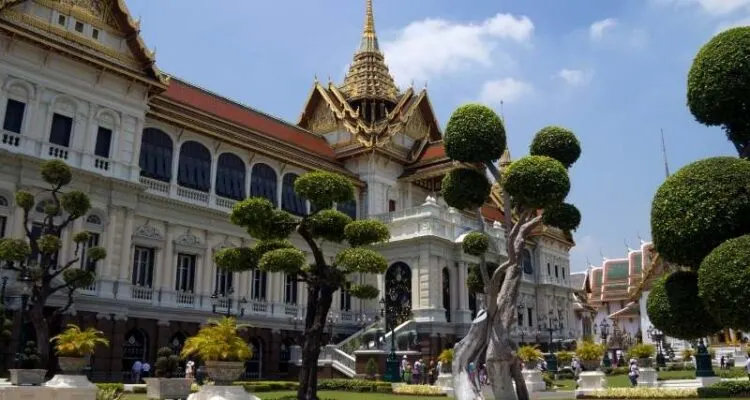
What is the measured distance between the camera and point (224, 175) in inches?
1244

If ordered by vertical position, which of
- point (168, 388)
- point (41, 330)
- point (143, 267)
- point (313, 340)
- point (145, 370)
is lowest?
point (168, 388)

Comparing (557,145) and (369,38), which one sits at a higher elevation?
(369,38)

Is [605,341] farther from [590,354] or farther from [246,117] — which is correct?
[246,117]

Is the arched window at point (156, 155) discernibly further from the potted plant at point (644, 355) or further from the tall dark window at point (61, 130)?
the potted plant at point (644, 355)

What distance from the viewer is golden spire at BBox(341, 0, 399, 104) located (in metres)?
45.2

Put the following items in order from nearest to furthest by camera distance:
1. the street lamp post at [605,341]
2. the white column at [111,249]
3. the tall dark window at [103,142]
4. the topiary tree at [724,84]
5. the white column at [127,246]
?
the topiary tree at [724,84], the white column at [111,249], the white column at [127,246], the tall dark window at [103,142], the street lamp post at [605,341]

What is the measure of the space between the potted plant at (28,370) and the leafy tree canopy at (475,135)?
11566 millimetres

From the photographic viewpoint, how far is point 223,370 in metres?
14.2

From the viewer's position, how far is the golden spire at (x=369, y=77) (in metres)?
45.2

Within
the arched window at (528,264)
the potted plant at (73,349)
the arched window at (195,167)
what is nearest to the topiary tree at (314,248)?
the potted plant at (73,349)

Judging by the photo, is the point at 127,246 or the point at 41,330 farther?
the point at 127,246

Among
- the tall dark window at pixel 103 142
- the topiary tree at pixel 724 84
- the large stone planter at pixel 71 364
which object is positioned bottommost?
the large stone planter at pixel 71 364

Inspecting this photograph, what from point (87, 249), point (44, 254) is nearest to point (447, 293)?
point (87, 249)

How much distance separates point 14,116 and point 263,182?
12565 mm
